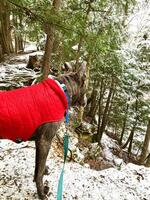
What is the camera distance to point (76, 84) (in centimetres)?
396

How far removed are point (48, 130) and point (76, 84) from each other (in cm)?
87

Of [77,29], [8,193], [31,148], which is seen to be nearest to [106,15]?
[77,29]

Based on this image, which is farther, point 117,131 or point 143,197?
point 117,131

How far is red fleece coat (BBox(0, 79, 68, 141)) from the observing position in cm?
319

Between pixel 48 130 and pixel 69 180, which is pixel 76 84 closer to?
pixel 48 130

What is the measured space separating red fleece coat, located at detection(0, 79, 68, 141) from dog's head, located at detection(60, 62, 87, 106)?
32 centimetres

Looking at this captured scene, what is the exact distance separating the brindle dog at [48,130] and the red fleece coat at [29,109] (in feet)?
0.40

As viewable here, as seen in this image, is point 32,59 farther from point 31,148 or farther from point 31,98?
point 31,98

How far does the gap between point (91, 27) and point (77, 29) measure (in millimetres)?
5173

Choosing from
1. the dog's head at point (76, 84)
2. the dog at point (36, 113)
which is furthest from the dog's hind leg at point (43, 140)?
the dog's head at point (76, 84)

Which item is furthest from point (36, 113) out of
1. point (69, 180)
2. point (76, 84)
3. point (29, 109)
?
point (69, 180)

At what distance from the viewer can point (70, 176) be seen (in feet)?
16.2

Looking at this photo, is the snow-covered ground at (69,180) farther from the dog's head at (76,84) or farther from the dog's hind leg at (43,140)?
the dog's head at (76,84)

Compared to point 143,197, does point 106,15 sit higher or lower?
higher
